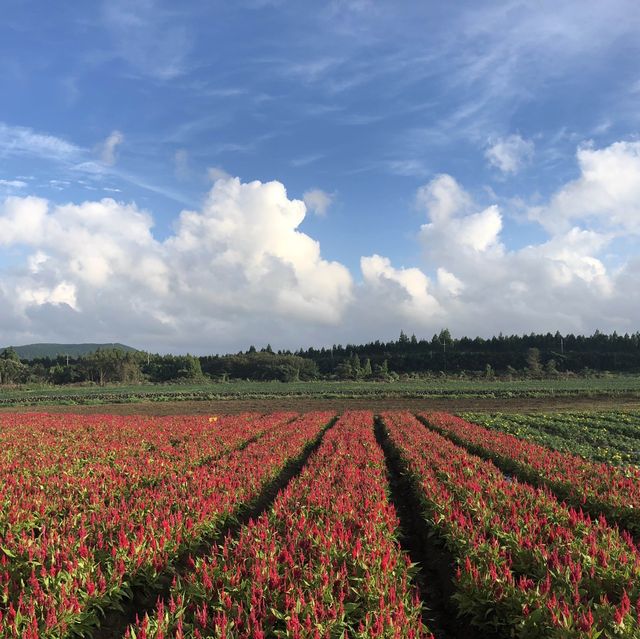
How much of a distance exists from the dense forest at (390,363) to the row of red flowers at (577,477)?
79.1 m

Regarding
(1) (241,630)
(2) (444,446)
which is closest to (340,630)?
(1) (241,630)

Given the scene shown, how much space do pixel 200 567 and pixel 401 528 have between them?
189 inches

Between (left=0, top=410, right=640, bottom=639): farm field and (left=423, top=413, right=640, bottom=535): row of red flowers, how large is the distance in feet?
0.18

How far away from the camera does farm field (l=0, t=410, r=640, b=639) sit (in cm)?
427

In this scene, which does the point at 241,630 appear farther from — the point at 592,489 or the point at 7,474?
the point at 7,474

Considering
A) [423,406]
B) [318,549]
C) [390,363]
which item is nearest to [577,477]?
[318,549]

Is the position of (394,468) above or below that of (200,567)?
below

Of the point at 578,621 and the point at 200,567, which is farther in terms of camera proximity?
the point at 200,567

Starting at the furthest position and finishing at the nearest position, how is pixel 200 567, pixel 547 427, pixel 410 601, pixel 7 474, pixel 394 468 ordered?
1. pixel 547 427
2. pixel 394 468
3. pixel 7 474
4. pixel 200 567
5. pixel 410 601

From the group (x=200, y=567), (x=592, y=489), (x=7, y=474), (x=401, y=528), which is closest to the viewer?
(x=200, y=567)

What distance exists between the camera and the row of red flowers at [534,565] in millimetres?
4168

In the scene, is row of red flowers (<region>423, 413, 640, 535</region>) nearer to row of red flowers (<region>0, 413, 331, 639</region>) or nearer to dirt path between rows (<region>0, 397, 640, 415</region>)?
row of red flowers (<region>0, 413, 331, 639</region>)

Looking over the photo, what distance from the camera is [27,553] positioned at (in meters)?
5.80

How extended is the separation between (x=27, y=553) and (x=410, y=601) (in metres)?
4.84
